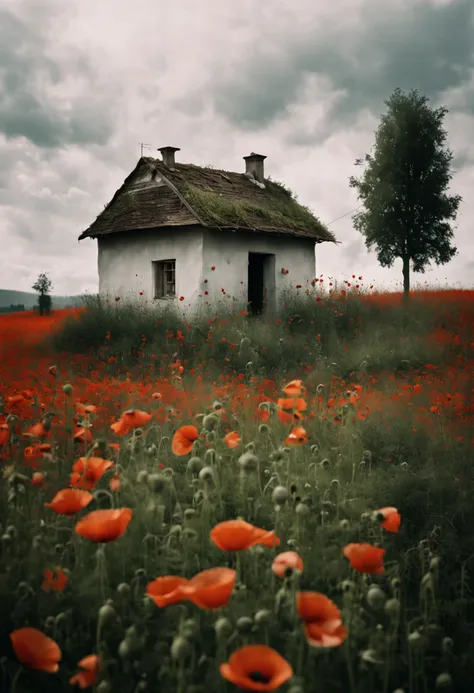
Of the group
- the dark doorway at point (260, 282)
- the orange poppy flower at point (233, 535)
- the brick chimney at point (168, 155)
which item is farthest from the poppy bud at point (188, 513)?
the brick chimney at point (168, 155)

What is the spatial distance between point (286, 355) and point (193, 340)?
7.34 ft

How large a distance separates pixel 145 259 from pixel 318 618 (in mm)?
16102

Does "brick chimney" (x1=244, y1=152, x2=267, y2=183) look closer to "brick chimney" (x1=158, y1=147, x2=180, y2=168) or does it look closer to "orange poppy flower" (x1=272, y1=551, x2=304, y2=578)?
"brick chimney" (x1=158, y1=147, x2=180, y2=168)

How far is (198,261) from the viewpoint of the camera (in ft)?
53.5

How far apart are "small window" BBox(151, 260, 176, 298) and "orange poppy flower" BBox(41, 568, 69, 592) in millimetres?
14656

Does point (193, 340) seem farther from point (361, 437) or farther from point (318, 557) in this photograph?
point (318, 557)

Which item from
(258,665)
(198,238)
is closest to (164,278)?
(198,238)

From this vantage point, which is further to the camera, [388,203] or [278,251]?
[388,203]

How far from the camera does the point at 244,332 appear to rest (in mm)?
12547

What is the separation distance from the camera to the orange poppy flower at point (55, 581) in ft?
8.93

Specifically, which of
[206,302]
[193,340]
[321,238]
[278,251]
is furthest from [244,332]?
[321,238]

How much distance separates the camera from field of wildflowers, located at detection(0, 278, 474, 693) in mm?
2195

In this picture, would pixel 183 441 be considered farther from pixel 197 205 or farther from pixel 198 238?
pixel 197 205

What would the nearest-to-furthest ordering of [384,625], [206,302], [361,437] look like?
1. [384,625]
2. [361,437]
3. [206,302]
